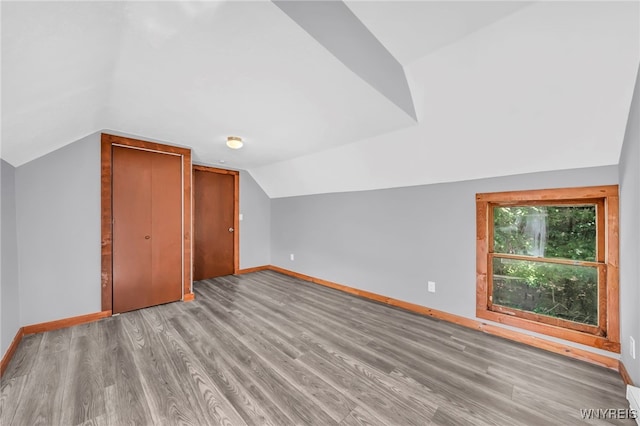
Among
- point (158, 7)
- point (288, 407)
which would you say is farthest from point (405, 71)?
point (288, 407)

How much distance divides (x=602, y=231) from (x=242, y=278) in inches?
186

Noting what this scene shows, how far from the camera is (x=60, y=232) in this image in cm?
261

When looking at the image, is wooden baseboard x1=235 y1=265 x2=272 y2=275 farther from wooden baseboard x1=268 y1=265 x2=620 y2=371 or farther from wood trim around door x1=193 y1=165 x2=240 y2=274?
wooden baseboard x1=268 y1=265 x2=620 y2=371

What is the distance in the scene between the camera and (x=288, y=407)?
1515 millimetres

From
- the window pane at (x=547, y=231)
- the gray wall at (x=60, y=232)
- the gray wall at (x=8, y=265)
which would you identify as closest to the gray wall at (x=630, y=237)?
the window pane at (x=547, y=231)

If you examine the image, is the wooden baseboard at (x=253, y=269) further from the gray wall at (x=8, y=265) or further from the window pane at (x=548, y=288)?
the window pane at (x=548, y=288)

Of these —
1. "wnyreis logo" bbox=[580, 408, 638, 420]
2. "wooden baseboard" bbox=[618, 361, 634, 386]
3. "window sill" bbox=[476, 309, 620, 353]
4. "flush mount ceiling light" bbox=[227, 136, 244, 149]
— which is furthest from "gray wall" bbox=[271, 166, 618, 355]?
"flush mount ceiling light" bbox=[227, 136, 244, 149]

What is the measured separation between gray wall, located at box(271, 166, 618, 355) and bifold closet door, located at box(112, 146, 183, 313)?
215 cm

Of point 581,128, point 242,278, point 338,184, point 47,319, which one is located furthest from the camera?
point 242,278

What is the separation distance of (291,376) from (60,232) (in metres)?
2.90

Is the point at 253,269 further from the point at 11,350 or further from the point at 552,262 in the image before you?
the point at 552,262

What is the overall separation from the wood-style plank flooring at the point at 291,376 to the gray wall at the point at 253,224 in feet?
7.37

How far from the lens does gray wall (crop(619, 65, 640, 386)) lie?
1484 millimetres

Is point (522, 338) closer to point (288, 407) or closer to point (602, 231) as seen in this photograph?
point (602, 231)
